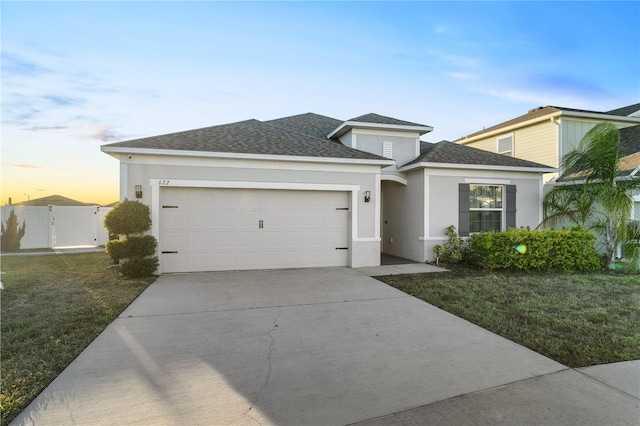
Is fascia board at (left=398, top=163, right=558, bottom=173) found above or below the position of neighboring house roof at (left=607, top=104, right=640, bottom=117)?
below

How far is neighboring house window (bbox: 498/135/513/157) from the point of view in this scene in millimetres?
15320

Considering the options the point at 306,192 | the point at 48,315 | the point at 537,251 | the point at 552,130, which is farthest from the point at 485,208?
the point at 48,315

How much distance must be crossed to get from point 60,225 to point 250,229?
1036 centimetres

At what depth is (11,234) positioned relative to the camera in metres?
13.0

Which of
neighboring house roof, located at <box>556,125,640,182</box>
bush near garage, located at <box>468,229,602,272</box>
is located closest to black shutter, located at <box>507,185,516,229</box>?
bush near garage, located at <box>468,229,602,272</box>

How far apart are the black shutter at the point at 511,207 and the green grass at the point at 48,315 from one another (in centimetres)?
1067

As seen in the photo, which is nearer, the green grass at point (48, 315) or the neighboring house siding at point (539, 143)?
the green grass at point (48, 315)

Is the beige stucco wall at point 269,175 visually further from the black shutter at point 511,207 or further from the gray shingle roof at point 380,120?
the black shutter at point 511,207

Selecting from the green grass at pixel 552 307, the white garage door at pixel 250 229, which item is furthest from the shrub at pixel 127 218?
the green grass at pixel 552 307

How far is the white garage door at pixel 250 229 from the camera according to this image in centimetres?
847

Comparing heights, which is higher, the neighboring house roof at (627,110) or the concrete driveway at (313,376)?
the neighboring house roof at (627,110)

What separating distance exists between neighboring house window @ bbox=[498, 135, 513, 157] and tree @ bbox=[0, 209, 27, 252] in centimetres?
2112

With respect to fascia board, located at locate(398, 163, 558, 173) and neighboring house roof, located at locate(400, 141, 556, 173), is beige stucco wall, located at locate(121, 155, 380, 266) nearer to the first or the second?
fascia board, located at locate(398, 163, 558, 173)

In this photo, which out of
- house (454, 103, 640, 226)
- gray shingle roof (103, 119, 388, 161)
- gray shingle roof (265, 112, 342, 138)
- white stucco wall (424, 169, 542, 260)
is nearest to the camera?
gray shingle roof (103, 119, 388, 161)
